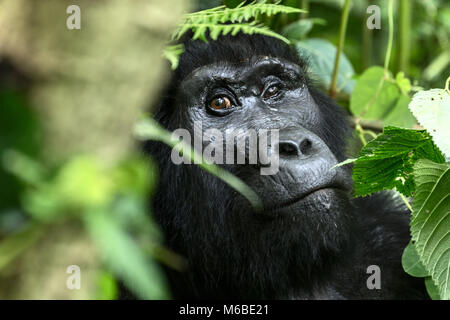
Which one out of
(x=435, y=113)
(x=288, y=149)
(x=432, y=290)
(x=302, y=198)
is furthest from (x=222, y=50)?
(x=432, y=290)

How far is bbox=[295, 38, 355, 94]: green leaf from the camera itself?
3.71 metres

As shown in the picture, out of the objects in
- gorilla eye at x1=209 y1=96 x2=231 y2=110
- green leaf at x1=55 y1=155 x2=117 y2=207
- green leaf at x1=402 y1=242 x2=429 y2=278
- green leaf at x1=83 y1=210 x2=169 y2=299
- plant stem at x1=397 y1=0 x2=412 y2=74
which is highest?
plant stem at x1=397 y1=0 x2=412 y2=74

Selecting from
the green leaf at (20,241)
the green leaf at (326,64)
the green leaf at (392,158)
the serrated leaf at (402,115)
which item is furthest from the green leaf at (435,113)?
the green leaf at (326,64)

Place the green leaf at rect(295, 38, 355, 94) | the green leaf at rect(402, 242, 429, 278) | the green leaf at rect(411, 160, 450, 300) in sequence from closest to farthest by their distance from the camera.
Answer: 1. the green leaf at rect(411, 160, 450, 300)
2. the green leaf at rect(402, 242, 429, 278)
3. the green leaf at rect(295, 38, 355, 94)

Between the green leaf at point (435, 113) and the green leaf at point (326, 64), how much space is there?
1.57m

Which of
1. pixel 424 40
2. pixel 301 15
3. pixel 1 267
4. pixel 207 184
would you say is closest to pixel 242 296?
pixel 207 184

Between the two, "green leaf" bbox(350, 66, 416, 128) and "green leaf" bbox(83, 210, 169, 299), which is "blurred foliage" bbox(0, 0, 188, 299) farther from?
"green leaf" bbox(350, 66, 416, 128)

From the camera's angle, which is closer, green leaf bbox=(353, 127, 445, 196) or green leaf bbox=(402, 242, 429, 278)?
green leaf bbox=(353, 127, 445, 196)

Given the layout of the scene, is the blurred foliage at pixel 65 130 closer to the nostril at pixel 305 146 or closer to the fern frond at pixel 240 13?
the fern frond at pixel 240 13

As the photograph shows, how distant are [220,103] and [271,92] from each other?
267 mm

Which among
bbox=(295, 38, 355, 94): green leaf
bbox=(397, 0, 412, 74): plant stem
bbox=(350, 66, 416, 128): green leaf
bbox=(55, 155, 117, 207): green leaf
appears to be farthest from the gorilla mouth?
bbox=(397, 0, 412, 74): plant stem

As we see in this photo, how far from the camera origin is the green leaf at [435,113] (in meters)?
1.96

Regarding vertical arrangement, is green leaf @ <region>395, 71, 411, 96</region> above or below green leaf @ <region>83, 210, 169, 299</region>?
above

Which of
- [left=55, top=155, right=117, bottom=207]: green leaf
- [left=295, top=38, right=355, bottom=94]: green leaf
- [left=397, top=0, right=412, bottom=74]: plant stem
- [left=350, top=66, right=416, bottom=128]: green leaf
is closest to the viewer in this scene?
[left=55, top=155, right=117, bottom=207]: green leaf
